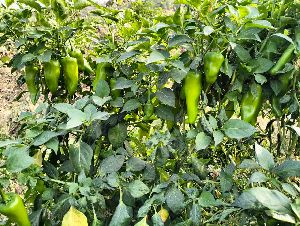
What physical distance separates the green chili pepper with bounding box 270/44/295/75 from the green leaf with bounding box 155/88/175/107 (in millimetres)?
254

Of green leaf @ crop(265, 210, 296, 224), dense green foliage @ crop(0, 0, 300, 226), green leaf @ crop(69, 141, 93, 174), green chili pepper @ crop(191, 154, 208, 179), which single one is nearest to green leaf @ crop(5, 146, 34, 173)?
dense green foliage @ crop(0, 0, 300, 226)

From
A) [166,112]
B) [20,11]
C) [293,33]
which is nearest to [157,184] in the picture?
[166,112]

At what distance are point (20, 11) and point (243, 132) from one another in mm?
772

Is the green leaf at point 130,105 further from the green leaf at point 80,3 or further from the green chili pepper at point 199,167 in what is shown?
the green leaf at point 80,3

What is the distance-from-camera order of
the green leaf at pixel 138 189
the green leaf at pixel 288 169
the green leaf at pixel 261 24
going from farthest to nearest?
the green leaf at pixel 138 189
the green leaf at pixel 261 24
the green leaf at pixel 288 169

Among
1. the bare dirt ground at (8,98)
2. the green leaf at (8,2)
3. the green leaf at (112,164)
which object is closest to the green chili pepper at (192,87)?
the green leaf at (112,164)

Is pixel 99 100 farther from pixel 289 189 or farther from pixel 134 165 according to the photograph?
pixel 289 189

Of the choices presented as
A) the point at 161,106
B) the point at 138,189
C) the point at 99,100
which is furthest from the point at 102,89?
the point at 138,189

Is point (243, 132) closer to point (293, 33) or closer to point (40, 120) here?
point (293, 33)

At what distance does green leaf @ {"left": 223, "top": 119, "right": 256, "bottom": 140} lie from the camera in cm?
105

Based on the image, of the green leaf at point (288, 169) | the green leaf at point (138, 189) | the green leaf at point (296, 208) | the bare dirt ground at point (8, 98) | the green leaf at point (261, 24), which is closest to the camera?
the green leaf at point (296, 208)

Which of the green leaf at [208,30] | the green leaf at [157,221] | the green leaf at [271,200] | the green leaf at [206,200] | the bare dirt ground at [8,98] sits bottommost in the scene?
the bare dirt ground at [8,98]

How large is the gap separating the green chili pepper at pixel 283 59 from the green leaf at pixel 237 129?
158 mm

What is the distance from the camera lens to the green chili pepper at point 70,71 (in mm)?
1352
